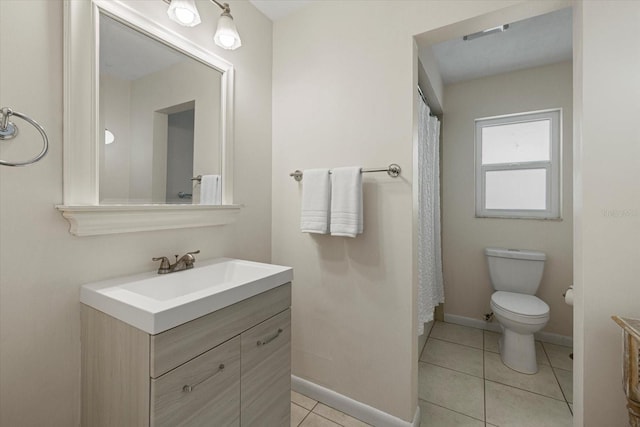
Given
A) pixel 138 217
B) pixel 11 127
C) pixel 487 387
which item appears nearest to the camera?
pixel 11 127

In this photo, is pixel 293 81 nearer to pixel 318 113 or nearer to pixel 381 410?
pixel 318 113

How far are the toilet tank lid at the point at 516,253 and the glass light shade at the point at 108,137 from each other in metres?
2.86

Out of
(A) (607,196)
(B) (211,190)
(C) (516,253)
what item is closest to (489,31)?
(A) (607,196)

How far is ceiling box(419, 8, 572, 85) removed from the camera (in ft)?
6.16

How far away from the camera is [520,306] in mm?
2047

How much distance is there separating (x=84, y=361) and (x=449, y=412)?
1.84m

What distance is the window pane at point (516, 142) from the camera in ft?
8.09

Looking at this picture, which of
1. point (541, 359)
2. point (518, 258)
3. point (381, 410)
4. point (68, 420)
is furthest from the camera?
point (518, 258)

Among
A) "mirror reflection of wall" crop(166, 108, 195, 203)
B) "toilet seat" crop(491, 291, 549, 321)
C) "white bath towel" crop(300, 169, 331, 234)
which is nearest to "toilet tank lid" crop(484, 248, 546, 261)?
"toilet seat" crop(491, 291, 549, 321)

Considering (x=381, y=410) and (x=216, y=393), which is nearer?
(x=216, y=393)

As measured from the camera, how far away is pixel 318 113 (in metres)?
1.68

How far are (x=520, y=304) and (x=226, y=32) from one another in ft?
8.71

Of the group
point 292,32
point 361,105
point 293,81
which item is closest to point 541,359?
point 361,105

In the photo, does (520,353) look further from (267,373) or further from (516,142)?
(267,373)
